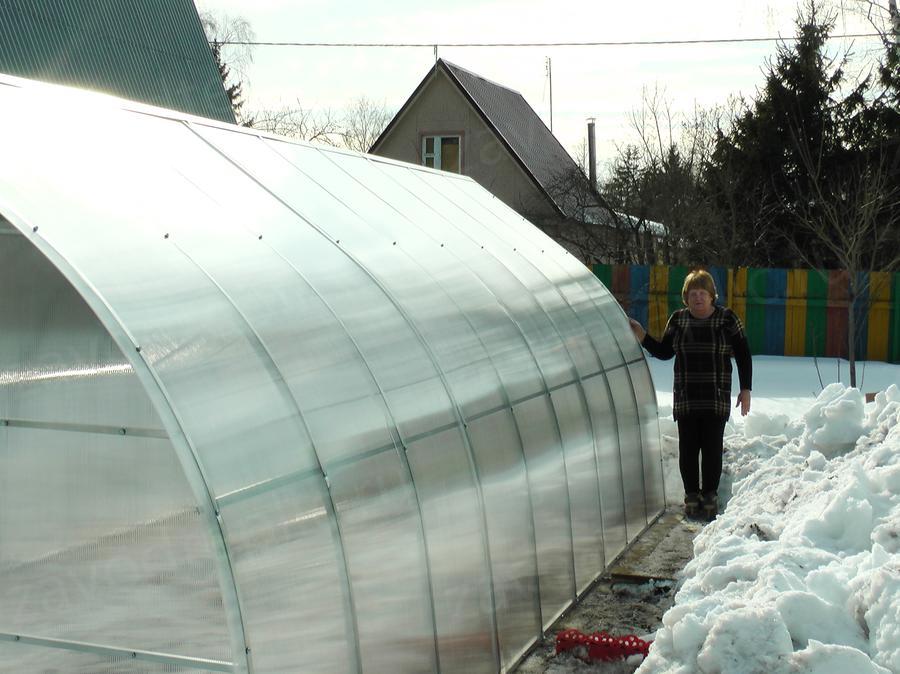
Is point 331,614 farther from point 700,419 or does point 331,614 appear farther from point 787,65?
point 787,65

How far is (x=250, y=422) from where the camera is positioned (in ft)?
13.4

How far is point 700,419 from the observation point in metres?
8.39

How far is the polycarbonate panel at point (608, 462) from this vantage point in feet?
25.2

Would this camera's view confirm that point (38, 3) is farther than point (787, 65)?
No

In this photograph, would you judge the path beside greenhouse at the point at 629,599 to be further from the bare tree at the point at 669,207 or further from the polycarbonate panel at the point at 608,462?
the bare tree at the point at 669,207

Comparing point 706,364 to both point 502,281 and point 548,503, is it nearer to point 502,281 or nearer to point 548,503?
point 502,281

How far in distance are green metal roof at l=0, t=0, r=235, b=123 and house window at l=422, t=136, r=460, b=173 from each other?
7.64 metres

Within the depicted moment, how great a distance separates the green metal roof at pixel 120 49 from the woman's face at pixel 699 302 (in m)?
10.6

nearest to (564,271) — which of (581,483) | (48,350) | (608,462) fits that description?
(608,462)

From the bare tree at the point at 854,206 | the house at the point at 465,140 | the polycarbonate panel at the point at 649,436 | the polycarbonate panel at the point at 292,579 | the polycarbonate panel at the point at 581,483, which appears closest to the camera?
the polycarbonate panel at the point at 292,579

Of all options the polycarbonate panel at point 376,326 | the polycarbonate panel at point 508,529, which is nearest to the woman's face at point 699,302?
the polycarbonate panel at point 508,529

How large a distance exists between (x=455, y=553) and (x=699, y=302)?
371 centimetres

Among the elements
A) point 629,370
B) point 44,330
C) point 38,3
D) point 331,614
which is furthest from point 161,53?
point 331,614

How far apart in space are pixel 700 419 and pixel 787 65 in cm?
1546
